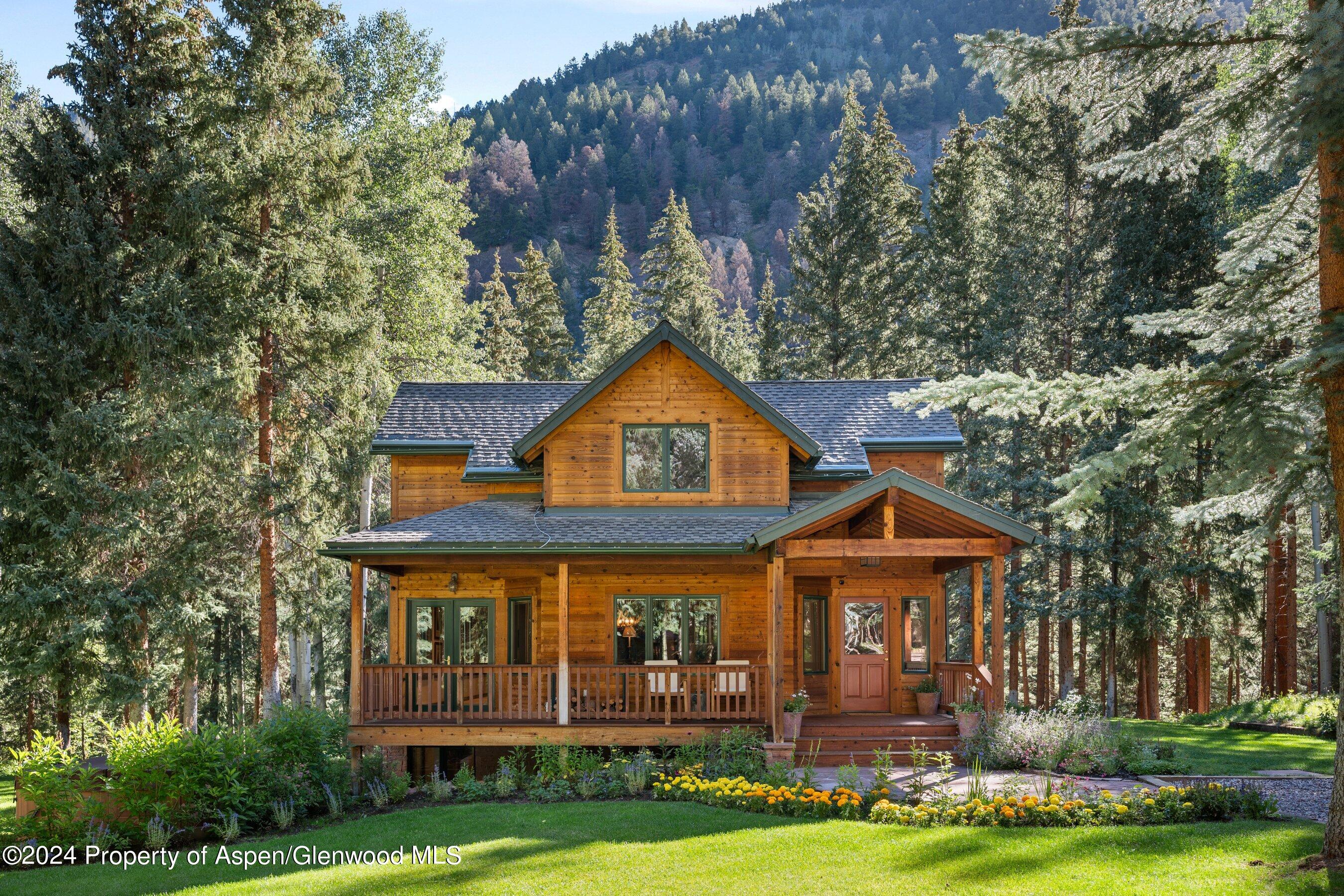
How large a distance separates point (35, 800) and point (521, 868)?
23.0 feet

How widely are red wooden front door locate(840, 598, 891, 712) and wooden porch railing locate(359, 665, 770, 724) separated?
2633 mm

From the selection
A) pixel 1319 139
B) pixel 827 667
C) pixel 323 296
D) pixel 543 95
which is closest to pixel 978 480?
pixel 827 667

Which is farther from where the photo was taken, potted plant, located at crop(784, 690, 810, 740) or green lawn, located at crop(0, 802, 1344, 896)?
potted plant, located at crop(784, 690, 810, 740)

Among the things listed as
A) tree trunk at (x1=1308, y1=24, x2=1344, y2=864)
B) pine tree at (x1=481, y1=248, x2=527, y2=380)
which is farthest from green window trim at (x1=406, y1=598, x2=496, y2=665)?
pine tree at (x1=481, y1=248, x2=527, y2=380)

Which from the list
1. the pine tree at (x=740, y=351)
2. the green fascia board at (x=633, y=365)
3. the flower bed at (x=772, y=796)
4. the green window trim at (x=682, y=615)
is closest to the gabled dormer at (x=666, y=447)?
the green fascia board at (x=633, y=365)

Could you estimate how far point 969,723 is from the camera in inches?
570

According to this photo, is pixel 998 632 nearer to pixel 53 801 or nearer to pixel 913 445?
pixel 913 445

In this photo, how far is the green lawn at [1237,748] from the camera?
14.9 m

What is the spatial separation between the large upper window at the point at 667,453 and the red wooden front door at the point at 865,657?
3.95m

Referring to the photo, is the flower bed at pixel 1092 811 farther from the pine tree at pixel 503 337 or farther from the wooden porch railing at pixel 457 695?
the pine tree at pixel 503 337

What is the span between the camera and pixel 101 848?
11617mm

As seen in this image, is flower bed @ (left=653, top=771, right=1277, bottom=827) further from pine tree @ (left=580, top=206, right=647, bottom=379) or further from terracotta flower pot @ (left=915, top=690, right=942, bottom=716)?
pine tree @ (left=580, top=206, right=647, bottom=379)

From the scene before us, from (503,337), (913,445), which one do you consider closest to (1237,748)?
(913,445)

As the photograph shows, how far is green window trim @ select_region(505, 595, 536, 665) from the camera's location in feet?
59.9
